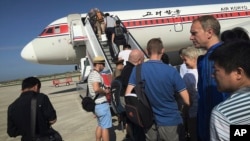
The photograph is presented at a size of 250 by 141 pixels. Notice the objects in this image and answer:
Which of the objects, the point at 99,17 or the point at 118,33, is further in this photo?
the point at 99,17

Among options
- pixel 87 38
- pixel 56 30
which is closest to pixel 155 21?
pixel 87 38

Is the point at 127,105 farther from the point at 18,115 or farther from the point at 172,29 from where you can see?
the point at 172,29

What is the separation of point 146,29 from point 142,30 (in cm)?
25

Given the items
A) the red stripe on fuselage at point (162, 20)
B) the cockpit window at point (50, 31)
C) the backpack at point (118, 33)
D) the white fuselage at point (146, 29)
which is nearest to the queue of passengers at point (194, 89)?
the backpack at point (118, 33)

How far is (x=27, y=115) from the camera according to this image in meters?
3.67

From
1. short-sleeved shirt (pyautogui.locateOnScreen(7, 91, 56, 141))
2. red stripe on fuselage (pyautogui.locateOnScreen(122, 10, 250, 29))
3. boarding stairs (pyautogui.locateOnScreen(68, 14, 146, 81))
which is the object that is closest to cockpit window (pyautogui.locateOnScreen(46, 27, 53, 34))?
boarding stairs (pyautogui.locateOnScreen(68, 14, 146, 81))

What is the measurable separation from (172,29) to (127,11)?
112 inches

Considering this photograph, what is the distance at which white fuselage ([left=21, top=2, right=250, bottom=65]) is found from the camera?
14.6 meters

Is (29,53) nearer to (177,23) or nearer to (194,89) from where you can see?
(177,23)

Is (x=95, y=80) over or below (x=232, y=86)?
below

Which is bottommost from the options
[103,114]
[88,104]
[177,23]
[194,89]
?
[103,114]

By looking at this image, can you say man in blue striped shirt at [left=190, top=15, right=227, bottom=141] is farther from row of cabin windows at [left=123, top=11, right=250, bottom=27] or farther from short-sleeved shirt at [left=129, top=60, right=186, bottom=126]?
row of cabin windows at [left=123, top=11, right=250, bottom=27]

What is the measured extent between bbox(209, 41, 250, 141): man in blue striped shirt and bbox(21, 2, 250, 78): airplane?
11474 millimetres

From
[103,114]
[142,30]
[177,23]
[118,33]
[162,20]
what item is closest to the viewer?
[103,114]
